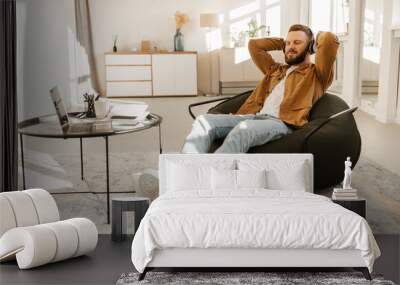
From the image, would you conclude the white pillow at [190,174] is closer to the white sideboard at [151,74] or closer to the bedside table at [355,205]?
the bedside table at [355,205]

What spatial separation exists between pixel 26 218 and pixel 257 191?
1550 mm

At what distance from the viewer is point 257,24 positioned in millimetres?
5734

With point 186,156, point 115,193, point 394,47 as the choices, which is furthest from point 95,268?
point 394,47

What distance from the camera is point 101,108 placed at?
19.5 feet

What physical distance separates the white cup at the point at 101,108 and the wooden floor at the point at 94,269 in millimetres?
1309

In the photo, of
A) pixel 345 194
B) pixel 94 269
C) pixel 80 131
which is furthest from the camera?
pixel 80 131

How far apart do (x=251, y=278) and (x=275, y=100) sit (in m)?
2.00

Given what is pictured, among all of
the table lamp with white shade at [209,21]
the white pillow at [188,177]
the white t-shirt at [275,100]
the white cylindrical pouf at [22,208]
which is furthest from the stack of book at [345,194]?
the white cylindrical pouf at [22,208]

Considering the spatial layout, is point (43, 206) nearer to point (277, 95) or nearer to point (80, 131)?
point (80, 131)

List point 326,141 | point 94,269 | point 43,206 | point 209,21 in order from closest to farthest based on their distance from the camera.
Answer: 1. point 94,269
2. point 43,206
3. point 326,141
4. point 209,21

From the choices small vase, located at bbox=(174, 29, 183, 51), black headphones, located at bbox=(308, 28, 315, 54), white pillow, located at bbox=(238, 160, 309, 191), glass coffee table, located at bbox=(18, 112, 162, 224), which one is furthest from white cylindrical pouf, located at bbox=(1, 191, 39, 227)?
black headphones, located at bbox=(308, 28, 315, 54)

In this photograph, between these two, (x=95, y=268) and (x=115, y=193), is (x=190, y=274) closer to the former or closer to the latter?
(x=95, y=268)

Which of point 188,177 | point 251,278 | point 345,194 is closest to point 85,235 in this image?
point 188,177

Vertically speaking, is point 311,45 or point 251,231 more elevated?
point 311,45
